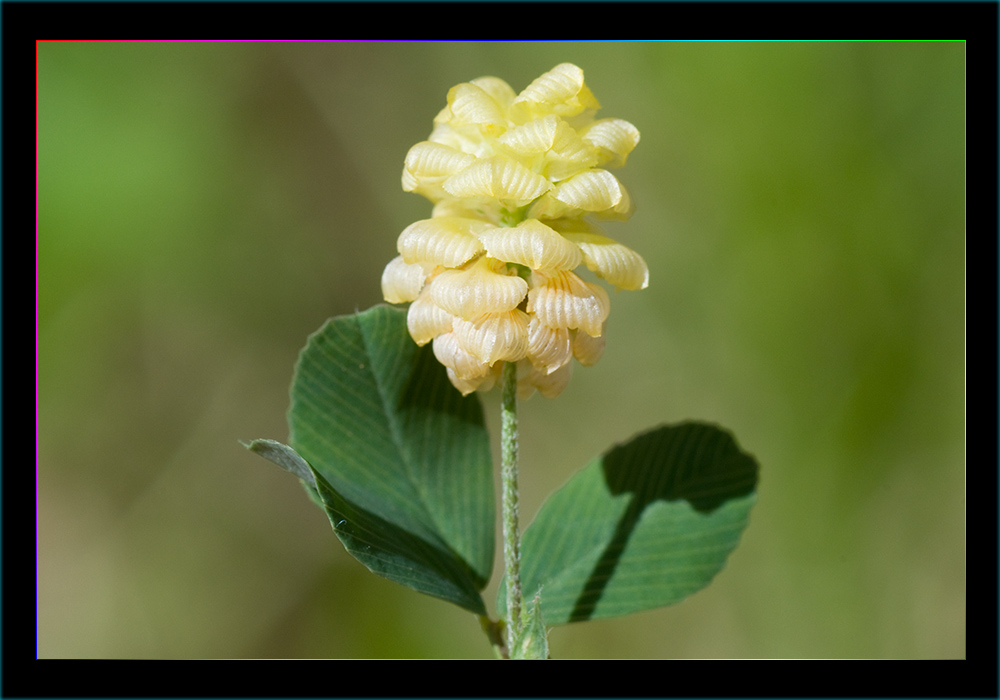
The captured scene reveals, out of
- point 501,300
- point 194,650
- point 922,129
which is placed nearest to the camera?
point 501,300

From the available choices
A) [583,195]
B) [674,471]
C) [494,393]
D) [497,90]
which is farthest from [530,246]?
[494,393]

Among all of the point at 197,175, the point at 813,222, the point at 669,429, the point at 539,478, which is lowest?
the point at 539,478

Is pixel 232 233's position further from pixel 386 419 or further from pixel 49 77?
pixel 386 419

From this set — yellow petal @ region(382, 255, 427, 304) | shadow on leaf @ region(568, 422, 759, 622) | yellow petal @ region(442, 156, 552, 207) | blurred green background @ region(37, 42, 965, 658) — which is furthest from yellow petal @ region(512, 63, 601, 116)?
blurred green background @ region(37, 42, 965, 658)

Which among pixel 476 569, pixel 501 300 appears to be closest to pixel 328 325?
pixel 501 300

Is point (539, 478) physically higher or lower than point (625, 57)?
lower

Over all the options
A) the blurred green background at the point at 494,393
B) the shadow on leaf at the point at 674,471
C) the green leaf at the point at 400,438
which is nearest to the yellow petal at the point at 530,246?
the green leaf at the point at 400,438

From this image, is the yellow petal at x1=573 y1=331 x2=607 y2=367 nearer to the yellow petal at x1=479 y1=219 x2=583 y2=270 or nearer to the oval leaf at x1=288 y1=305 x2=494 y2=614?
the yellow petal at x1=479 y1=219 x2=583 y2=270
